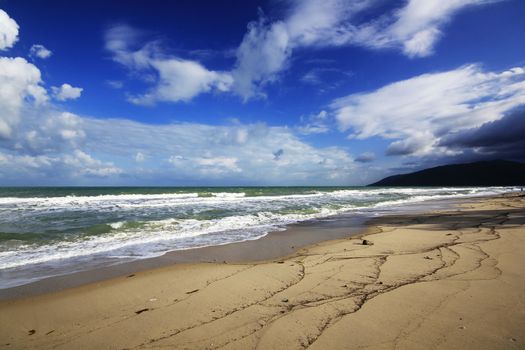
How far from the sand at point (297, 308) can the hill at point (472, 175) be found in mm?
144452

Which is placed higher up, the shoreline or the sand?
the sand

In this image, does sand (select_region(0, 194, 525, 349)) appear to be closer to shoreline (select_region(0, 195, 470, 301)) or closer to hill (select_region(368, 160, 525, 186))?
shoreline (select_region(0, 195, 470, 301))

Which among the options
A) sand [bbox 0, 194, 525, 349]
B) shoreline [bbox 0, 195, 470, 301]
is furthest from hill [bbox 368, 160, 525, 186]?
sand [bbox 0, 194, 525, 349]

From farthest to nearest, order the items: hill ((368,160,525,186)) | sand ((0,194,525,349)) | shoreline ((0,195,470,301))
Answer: hill ((368,160,525,186)), shoreline ((0,195,470,301)), sand ((0,194,525,349))

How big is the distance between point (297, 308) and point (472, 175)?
168070mm

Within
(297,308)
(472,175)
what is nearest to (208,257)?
(297,308)

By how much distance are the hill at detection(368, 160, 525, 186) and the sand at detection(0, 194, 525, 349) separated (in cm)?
14445

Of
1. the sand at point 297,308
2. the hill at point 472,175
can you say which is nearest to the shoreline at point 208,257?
the sand at point 297,308

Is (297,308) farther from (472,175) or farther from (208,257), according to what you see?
(472,175)

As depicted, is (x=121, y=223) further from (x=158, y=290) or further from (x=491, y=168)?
(x=491, y=168)

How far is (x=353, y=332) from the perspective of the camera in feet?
10.2

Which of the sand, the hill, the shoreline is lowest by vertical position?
the shoreline

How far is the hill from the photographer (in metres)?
127

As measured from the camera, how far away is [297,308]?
12.4 ft
